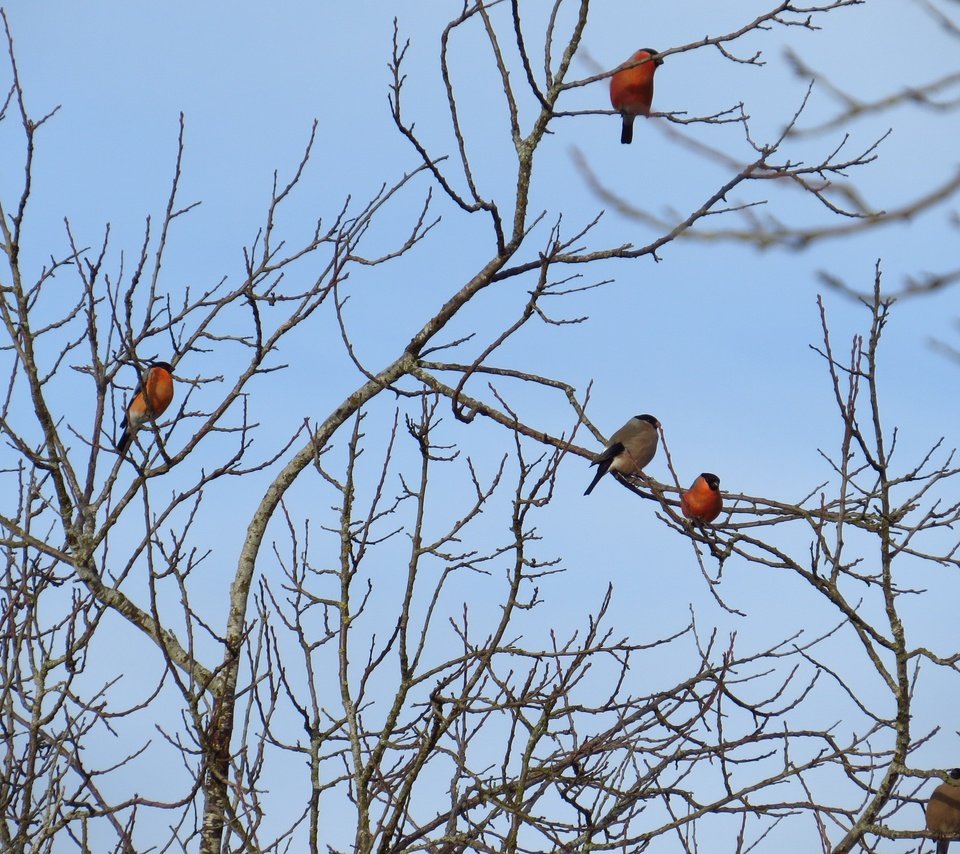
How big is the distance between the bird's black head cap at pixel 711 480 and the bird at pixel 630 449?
368 millimetres

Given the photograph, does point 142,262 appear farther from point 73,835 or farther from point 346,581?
point 73,835

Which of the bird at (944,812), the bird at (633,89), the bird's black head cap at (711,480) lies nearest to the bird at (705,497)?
the bird's black head cap at (711,480)

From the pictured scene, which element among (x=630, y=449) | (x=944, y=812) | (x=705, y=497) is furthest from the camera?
(x=630, y=449)

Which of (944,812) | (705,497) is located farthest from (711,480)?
(944,812)

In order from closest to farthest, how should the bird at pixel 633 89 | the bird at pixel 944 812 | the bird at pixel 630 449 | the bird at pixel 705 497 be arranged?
the bird at pixel 705 497
the bird at pixel 944 812
the bird at pixel 630 449
the bird at pixel 633 89

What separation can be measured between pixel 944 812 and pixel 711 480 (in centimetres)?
236

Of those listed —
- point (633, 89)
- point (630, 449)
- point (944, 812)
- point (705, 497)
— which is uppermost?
point (633, 89)

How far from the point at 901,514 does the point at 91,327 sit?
3.63m

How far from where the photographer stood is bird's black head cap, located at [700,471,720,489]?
6.54 m

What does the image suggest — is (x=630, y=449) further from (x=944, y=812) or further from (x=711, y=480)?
(x=944, y=812)

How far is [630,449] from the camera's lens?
7.62 m

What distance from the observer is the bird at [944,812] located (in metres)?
6.62

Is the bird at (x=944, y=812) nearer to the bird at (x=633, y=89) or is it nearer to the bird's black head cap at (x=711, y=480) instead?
the bird's black head cap at (x=711, y=480)

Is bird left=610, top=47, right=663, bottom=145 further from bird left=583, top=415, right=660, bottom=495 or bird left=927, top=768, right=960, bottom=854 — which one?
bird left=927, top=768, right=960, bottom=854
